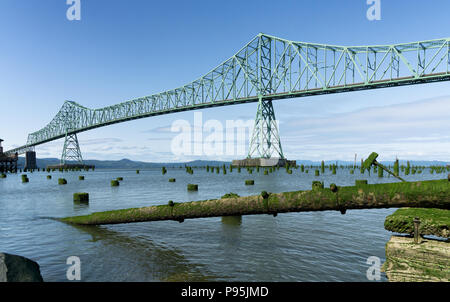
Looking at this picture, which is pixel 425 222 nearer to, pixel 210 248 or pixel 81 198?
pixel 210 248

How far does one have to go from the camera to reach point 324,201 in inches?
214

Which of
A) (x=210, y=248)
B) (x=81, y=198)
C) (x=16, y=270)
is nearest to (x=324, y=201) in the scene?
(x=210, y=248)

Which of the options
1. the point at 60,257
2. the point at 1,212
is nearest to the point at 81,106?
the point at 1,212

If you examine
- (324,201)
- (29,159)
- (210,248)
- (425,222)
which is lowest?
(210,248)

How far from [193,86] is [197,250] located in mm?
106996

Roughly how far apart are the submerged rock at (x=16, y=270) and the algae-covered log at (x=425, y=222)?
19.2 feet

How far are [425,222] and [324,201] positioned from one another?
1.62m

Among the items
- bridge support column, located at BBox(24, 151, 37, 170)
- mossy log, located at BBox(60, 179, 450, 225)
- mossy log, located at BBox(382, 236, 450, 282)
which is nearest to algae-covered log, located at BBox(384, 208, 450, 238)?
mossy log, located at BBox(382, 236, 450, 282)

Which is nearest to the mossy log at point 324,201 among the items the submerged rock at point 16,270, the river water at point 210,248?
the river water at point 210,248

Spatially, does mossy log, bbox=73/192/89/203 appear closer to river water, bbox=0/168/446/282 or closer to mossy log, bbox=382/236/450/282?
river water, bbox=0/168/446/282

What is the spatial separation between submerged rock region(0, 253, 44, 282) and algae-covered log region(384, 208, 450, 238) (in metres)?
5.85

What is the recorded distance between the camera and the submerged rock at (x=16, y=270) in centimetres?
388

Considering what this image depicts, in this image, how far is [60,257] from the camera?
6684mm
